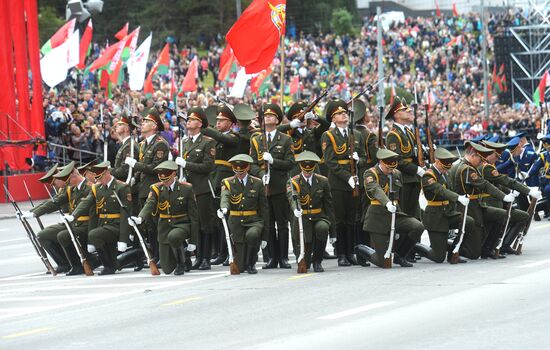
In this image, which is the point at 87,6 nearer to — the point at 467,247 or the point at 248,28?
the point at 248,28

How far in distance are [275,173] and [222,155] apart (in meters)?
1.07

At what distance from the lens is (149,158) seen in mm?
19938

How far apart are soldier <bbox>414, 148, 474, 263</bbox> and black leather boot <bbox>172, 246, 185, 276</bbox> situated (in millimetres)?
3184

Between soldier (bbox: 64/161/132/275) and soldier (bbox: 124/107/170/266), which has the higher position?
soldier (bbox: 124/107/170/266)

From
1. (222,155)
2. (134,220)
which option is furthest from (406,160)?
(134,220)

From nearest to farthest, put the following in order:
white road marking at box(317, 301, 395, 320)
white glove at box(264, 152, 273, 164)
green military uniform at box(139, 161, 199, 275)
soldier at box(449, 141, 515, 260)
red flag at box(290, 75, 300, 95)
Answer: white road marking at box(317, 301, 395, 320) → green military uniform at box(139, 161, 199, 275) → white glove at box(264, 152, 273, 164) → soldier at box(449, 141, 515, 260) → red flag at box(290, 75, 300, 95)

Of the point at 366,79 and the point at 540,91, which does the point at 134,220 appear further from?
the point at 366,79

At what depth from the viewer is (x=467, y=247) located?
63.2 ft

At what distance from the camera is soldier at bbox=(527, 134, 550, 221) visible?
25625mm

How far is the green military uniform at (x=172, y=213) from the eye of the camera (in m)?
18.9

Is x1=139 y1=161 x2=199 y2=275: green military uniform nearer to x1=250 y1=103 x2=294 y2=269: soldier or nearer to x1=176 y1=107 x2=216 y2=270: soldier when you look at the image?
x1=176 y1=107 x2=216 y2=270: soldier

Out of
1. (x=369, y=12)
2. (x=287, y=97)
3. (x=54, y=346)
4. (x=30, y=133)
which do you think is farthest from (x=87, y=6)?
(x=369, y=12)

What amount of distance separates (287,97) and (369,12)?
130ft

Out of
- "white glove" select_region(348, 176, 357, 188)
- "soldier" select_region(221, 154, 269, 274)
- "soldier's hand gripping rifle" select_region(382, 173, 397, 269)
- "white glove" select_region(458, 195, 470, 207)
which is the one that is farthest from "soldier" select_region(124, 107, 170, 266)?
"white glove" select_region(458, 195, 470, 207)
